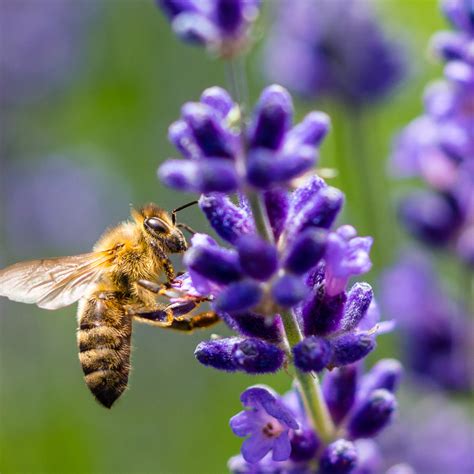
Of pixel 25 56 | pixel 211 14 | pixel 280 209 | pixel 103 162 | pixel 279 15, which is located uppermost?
pixel 25 56

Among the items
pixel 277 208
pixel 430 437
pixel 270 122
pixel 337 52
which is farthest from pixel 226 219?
pixel 337 52

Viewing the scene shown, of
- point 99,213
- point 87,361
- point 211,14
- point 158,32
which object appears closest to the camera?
point 211,14

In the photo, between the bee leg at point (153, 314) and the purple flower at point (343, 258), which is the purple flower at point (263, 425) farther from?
the bee leg at point (153, 314)

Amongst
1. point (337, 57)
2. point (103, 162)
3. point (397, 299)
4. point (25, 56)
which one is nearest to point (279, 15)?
point (337, 57)

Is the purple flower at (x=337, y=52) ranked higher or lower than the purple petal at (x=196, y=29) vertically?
higher

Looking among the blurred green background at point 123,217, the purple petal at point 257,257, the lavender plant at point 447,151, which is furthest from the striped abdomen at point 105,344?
the blurred green background at point 123,217

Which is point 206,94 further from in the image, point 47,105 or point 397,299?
point 47,105

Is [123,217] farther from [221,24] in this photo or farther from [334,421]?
[221,24]

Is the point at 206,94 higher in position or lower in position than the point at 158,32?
lower
